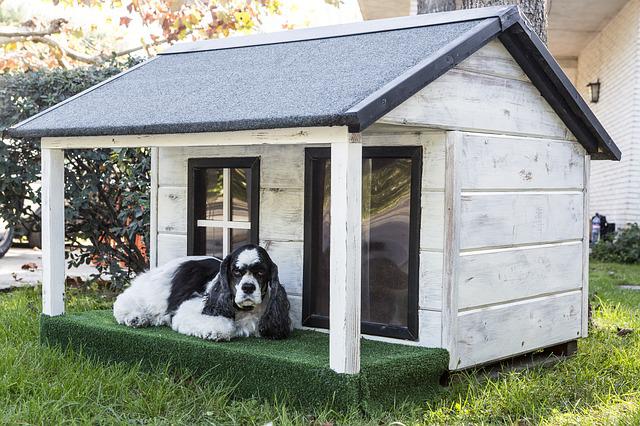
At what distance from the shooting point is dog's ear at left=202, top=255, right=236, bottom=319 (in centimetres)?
494

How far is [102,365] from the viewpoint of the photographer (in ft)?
16.7

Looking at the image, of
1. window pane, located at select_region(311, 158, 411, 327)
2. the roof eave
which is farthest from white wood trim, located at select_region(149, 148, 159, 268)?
the roof eave

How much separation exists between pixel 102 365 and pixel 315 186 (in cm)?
171

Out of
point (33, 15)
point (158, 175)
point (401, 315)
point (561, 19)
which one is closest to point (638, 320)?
point (401, 315)

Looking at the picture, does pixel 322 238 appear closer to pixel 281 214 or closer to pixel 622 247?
pixel 281 214

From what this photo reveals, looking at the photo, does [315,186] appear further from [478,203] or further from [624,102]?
[624,102]

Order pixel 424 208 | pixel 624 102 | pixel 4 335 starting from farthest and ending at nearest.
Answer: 1. pixel 624 102
2. pixel 4 335
3. pixel 424 208

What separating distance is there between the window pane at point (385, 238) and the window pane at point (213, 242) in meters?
1.01

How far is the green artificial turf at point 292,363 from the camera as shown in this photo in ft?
13.8

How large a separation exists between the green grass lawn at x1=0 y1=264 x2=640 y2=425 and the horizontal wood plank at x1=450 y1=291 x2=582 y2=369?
0.50ft

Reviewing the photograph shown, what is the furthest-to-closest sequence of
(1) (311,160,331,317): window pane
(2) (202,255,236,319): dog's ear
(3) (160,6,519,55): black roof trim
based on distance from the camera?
1. (1) (311,160,331,317): window pane
2. (2) (202,255,236,319): dog's ear
3. (3) (160,6,519,55): black roof trim

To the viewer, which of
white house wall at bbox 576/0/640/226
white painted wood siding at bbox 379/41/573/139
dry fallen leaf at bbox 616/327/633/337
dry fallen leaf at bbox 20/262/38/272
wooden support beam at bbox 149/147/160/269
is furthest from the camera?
white house wall at bbox 576/0/640/226

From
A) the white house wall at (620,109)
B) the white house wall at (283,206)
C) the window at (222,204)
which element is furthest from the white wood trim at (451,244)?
the white house wall at (620,109)

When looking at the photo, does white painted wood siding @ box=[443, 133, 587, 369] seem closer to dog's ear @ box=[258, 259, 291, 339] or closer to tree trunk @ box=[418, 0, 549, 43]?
dog's ear @ box=[258, 259, 291, 339]
